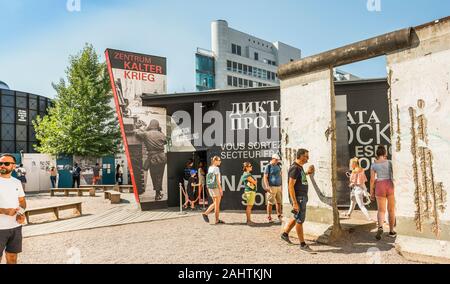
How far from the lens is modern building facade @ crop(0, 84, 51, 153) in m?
34.1

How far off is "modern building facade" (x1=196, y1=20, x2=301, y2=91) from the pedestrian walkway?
122ft

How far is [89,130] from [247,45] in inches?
1433

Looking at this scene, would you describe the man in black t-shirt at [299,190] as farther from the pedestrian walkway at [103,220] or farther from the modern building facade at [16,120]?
the modern building facade at [16,120]

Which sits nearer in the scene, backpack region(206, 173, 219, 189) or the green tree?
backpack region(206, 173, 219, 189)

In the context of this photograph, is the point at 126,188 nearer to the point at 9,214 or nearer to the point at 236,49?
the point at 9,214

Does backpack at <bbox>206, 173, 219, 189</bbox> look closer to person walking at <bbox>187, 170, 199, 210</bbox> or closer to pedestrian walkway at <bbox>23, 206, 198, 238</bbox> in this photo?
pedestrian walkway at <bbox>23, 206, 198, 238</bbox>

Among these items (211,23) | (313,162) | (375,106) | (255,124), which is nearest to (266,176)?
(313,162)

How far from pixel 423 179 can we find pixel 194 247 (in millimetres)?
3995

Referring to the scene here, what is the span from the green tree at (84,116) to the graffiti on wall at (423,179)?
2397 cm

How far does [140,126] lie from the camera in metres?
12.1

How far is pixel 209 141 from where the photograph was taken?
465 inches

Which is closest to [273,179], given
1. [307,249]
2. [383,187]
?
[383,187]

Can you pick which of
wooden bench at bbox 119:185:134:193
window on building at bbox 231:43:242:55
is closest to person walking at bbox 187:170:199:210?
wooden bench at bbox 119:185:134:193
